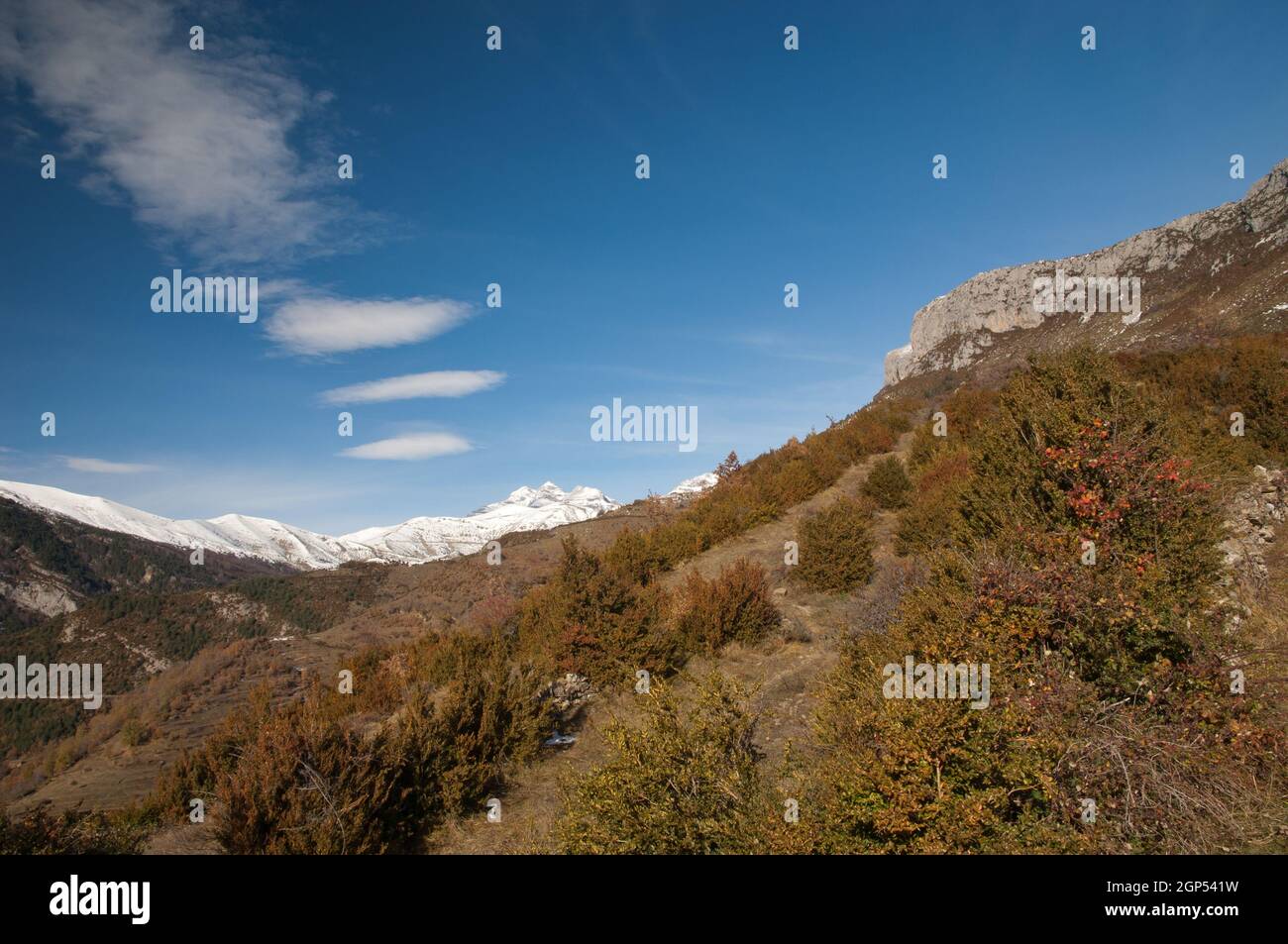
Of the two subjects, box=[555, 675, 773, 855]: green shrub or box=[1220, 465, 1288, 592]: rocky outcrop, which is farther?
box=[1220, 465, 1288, 592]: rocky outcrop

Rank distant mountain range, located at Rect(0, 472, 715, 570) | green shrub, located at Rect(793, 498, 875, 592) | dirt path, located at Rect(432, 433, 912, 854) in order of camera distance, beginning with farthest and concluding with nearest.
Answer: distant mountain range, located at Rect(0, 472, 715, 570) < green shrub, located at Rect(793, 498, 875, 592) < dirt path, located at Rect(432, 433, 912, 854)

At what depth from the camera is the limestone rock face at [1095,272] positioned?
191 feet

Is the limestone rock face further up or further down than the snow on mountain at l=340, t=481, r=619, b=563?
further up

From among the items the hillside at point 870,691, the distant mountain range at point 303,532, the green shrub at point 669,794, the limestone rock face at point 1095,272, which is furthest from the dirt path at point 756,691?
the distant mountain range at point 303,532

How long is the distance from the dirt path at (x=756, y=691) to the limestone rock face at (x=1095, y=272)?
66.0 metres

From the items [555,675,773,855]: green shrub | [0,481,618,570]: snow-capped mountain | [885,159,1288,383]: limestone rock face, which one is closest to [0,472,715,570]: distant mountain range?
[0,481,618,570]: snow-capped mountain

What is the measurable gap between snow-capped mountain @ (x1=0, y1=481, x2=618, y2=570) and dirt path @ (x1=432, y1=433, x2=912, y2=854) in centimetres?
12323

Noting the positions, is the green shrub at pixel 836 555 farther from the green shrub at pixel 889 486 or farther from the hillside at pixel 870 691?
the green shrub at pixel 889 486

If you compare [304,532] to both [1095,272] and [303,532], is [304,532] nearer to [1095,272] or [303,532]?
[303,532]

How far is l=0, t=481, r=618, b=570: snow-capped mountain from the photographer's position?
146625 millimetres

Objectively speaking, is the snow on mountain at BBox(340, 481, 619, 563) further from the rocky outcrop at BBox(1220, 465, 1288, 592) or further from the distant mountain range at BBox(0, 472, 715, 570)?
the rocky outcrop at BBox(1220, 465, 1288, 592)

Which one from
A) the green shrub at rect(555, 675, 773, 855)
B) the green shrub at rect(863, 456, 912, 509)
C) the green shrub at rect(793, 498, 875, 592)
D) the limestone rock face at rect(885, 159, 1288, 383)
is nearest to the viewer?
the green shrub at rect(555, 675, 773, 855)
